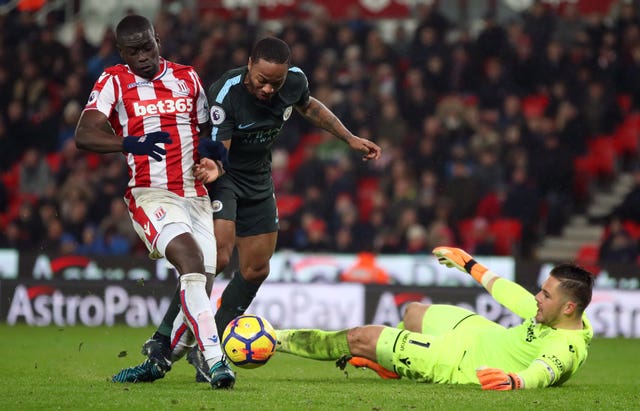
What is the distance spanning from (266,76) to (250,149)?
2.80 ft

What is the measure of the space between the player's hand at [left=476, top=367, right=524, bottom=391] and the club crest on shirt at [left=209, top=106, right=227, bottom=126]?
2403 millimetres

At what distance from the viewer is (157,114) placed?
7035 mm

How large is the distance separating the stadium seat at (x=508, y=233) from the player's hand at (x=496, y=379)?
8695 mm

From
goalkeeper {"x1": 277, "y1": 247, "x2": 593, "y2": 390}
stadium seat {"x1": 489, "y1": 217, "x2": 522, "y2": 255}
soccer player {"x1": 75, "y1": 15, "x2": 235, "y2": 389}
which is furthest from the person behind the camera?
stadium seat {"x1": 489, "y1": 217, "x2": 522, "y2": 255}

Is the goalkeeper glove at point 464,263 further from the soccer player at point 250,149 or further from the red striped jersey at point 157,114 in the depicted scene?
the red striped jersey at point 157,114

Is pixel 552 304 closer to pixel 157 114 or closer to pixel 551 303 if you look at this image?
pixel 551 303

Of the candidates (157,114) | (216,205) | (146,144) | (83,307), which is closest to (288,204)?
(83,307)

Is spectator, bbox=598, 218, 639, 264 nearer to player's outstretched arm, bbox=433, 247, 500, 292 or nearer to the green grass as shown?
the green grass

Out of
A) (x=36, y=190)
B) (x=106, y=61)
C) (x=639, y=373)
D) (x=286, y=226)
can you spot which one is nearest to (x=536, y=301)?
(x=639, y=373)

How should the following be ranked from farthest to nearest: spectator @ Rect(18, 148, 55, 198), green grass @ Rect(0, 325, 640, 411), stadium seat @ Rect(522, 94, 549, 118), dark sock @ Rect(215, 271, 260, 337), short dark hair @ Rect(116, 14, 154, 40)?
spectator @ Rect(18, 148, 55, 198), stadium seat @ Rect(522, 94, 549, 118), dark sock @ Rect(215, 271, 260, 337), short dark hair @ Rect(116, 14, 154, 40), green grass @ Rect(0, 325, 640, 411)

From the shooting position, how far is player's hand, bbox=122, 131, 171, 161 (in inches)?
252

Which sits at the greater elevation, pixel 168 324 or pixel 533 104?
pixel 533 104

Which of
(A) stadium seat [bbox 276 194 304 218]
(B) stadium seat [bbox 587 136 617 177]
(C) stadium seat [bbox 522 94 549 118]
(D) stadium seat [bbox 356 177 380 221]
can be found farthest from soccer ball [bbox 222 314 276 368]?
(C) stadium seat [bbox 522 94 549 118]

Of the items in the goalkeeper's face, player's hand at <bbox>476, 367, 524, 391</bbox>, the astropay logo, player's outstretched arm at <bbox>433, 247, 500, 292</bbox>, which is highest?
player's outstretched arm at <bbox>433, 247, 500, 292</bbox>
